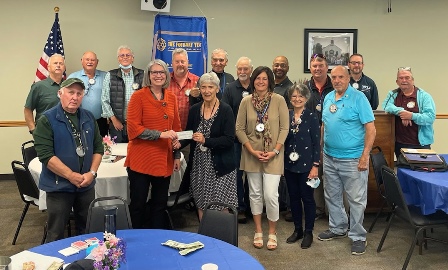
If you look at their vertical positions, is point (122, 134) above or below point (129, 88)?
below

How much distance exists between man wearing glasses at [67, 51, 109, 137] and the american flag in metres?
0.79

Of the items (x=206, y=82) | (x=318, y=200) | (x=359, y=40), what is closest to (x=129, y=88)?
(x=206, y=82)

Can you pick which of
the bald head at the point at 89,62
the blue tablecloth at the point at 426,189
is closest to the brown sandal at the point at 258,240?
the blue tablecloth at the point at 426,189

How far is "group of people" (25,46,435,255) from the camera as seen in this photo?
2.92 metres

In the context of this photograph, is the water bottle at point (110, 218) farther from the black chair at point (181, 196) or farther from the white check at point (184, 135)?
the black chair at point (181, 196)

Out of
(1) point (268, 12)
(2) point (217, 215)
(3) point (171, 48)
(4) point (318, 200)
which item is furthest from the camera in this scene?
(1) point (268, 12)

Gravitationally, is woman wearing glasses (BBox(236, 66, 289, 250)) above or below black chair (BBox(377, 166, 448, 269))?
above

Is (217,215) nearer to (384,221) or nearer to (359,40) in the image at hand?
(384,221)

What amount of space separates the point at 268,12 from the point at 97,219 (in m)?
4.95

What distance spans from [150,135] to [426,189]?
2.24 m

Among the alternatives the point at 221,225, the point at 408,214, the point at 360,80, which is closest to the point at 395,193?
the point at 408,214

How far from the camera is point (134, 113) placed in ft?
10.9

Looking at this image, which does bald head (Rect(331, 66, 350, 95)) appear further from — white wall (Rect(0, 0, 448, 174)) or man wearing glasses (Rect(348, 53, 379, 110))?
white wall (Rect(0, 0, 448, 174))

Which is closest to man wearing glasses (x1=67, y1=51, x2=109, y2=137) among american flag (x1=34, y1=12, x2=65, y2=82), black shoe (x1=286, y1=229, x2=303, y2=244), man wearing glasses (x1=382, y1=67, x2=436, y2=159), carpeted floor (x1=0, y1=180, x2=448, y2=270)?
american flag (x1=34, y1=12, x2=65, y2=82)
